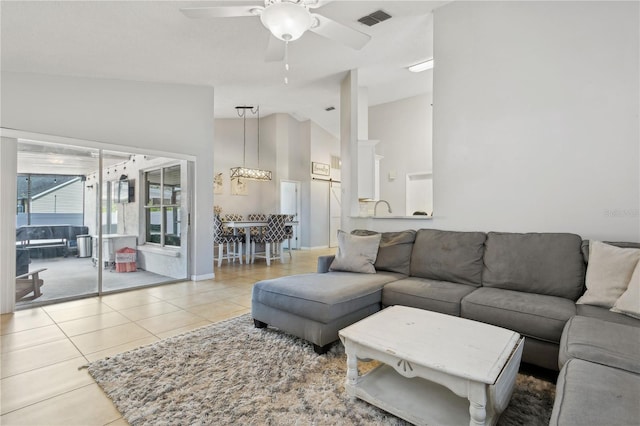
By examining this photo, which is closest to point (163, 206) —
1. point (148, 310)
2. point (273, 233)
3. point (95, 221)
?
point (95, 221)

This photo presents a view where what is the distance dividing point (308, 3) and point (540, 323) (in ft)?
8.35

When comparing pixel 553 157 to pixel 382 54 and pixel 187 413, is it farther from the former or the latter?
pixel 187 413

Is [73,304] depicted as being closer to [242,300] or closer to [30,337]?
A: [30,337]

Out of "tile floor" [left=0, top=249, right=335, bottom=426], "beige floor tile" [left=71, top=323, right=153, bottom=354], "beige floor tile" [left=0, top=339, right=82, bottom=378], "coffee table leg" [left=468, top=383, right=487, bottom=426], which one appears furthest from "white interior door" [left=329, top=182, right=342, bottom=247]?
"coffee table leg" [left=468, top=383, right=487, bottom=426]

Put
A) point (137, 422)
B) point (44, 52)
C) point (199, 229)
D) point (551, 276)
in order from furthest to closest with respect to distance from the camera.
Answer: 1. point (199, 229)
2. point (44, 52)
3. point (551, 276)
4. point (137, 422)

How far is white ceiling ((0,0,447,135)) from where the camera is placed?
2635 millimetres

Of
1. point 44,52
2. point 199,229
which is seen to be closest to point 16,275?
point 199,229

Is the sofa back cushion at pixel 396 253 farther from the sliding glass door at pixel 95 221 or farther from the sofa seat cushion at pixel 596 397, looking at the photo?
the sliding glass door at pixel 95 221

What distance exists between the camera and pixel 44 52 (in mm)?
2967

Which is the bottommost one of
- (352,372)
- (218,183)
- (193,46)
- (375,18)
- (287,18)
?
(352,372)

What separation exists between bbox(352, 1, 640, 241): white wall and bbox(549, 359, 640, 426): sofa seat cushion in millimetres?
1814

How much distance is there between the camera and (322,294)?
2.28 m

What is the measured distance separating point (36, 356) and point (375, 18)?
424 centimetres

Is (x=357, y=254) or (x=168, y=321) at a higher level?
(x=357, y=254)
